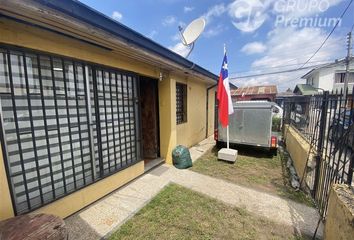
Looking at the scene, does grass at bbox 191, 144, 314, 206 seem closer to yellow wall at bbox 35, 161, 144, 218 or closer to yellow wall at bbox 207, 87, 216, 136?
yellow wall at bbox 35, 161, 144, 218

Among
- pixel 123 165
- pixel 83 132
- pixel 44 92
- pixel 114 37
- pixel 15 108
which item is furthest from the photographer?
pixel 123 165

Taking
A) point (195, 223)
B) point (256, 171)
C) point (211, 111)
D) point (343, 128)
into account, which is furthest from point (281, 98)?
point (195, 223)

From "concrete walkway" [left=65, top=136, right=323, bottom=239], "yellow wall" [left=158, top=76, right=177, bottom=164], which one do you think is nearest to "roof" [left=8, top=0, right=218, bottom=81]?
"yellow wall" [left=158, top=76, right=177, bottom=164]

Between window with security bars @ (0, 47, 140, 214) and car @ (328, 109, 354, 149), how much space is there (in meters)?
3.85

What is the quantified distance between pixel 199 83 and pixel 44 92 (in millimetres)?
6291

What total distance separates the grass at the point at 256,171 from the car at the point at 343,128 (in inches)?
60.5

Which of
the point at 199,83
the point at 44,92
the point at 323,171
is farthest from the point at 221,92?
the point at 44,92

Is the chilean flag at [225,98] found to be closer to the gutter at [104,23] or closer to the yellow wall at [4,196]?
the gutter at [104,23]

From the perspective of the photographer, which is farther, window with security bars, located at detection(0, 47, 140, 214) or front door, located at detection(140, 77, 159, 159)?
front door, located at detection(140, 77, 159, 159)

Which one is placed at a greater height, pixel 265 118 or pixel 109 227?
pixel 265 118

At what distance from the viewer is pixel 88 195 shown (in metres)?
3.19

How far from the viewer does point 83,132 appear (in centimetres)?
310

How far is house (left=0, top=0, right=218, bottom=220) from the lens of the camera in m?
2.12

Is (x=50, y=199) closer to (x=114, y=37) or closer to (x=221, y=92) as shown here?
(x=114, y=37)
